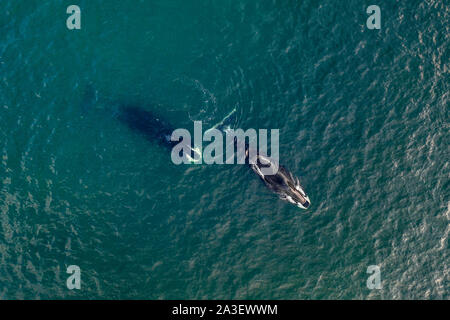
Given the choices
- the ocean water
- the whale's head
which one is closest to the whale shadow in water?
the ocean water

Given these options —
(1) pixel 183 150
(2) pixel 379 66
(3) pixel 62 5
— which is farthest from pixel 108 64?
(2) pixel 379 66

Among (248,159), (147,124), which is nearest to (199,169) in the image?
(248,159)

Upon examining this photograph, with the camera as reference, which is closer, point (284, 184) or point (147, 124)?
point (284, 184)

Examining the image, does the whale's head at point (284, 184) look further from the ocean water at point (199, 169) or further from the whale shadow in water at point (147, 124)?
the whale shadow in water at point (147, 124)

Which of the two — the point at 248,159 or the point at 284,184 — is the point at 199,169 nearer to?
the point at 248,159

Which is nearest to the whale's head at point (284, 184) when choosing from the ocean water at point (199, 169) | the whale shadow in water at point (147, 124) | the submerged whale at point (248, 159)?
the submerged whale at point (248, 159)

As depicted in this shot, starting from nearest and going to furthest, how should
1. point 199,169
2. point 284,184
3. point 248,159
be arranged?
1. point 284,184
2. point 248,159
3. point 199,169

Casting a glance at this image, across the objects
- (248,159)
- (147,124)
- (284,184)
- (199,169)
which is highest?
(147,124)
